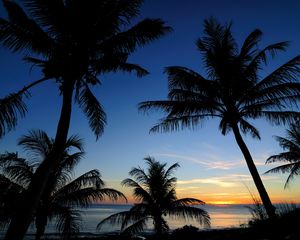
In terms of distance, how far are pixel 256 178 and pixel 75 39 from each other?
7382 millimetres

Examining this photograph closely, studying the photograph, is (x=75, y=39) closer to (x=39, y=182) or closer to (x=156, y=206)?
(x=39, y=182)

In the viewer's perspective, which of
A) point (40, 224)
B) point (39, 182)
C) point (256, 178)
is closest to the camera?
point (39, 182)

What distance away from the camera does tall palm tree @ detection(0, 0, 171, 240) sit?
6.76 meters

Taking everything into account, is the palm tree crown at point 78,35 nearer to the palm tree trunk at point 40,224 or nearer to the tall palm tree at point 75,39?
the tall palm tree at point 75,39

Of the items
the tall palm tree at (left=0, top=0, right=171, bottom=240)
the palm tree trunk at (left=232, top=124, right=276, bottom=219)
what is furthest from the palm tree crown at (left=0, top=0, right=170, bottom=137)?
the palm tree trunk at (left=232, top=124, right=276, bottom=219)

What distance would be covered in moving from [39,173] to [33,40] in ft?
12.4

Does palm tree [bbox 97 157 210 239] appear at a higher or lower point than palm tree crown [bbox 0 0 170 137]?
lower

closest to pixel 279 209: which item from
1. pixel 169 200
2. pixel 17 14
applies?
pixel 169 200

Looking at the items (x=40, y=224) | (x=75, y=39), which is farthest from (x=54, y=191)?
(x=75, y=39)

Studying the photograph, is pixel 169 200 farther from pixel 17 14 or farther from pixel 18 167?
pixel 17 14

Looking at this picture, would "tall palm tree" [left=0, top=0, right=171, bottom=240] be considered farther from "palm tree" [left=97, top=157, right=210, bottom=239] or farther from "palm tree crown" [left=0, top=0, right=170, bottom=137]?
"palm tree" [left=97, top=157, right=210, bottom=239]

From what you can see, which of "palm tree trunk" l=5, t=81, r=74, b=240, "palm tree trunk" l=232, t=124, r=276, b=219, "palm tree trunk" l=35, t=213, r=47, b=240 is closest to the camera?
"palm tree trunk" l=5, t=81, r=74, b=240

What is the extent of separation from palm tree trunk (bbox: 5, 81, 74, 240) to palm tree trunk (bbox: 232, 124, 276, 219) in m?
6.25

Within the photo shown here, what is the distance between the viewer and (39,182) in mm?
5379
